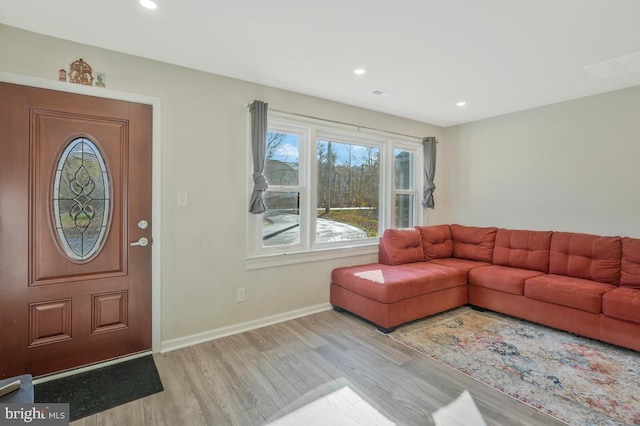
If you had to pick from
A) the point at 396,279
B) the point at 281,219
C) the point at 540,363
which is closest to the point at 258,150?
the point at 281,219

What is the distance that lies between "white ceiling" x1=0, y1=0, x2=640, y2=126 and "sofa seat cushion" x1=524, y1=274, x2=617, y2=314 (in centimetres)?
199

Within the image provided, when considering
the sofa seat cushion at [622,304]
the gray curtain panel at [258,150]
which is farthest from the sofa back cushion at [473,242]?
the gray curtain panel at [258,150]

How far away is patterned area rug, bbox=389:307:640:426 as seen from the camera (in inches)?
77.6

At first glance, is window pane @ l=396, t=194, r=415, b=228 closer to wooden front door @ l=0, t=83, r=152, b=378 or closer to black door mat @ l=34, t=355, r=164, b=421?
wooden front door @ l=0, t=83, r=152, b=378

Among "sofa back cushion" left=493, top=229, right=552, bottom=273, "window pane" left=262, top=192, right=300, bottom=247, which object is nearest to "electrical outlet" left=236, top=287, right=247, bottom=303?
"window pane" left=262, top=192, right=300, bottom=247

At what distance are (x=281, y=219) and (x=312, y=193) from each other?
1.55 ft

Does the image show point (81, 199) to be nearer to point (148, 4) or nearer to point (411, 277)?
point (148, 4)

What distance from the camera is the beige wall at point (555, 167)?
332 centimetres

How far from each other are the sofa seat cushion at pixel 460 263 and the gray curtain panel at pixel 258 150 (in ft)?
8.00

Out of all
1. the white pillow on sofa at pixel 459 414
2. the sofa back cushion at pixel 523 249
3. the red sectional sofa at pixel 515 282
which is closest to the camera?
the white pillow on sofa at pixel 459 414

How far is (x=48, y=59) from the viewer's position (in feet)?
7.33

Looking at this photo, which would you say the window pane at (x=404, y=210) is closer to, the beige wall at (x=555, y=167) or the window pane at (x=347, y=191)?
the window pane at (x=347, y=191)

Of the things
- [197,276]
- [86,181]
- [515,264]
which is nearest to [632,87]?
[515,264]

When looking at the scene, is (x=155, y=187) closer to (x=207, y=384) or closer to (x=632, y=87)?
(x=207, y=384)
